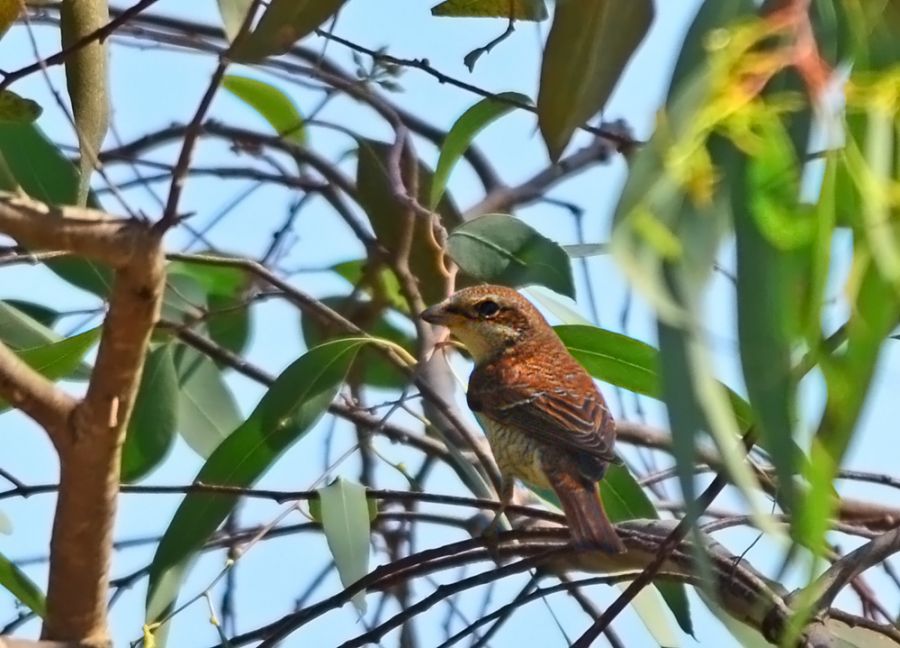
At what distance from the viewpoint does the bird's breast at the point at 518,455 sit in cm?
303

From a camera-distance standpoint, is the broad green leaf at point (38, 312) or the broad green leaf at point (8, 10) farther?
the broad green leaf at point (38, 312)

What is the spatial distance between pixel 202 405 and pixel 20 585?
0.65m

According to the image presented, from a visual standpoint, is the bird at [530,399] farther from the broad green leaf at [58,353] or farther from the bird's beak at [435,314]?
the broad green leaf at [58,353]

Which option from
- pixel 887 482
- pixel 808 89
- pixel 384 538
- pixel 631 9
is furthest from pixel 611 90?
pixel 384 538

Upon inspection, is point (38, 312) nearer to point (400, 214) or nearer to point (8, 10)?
point (400, 214)

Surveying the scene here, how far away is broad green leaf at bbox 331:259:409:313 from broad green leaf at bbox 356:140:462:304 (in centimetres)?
10

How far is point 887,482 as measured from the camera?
105 inches

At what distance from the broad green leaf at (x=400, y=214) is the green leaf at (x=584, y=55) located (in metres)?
1.15

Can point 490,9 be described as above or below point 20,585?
above

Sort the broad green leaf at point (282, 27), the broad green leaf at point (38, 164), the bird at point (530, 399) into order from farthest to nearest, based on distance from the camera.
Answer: the bird at point (530, 399) < the broad green leaf at point (38, 164) < the broad green leaf at point (282, 27)

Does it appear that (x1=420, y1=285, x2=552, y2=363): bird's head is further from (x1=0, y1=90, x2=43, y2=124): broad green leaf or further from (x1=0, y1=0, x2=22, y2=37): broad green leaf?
(x1=0, y1=0, x2=22, y2=37): broad green leaf

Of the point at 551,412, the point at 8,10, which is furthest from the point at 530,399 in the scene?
the point at 8,10

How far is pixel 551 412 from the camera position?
10.9 ft

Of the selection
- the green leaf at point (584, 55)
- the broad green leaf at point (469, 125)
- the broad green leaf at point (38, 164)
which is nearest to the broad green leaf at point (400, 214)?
the broad green leaf at point (469, 125)
